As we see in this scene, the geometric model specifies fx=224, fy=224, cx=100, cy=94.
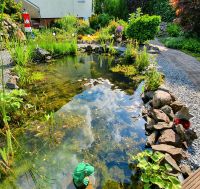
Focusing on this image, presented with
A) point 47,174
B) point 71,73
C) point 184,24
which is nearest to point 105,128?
point 47,174

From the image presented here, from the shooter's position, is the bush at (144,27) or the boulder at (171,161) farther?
the bush at (144,27)

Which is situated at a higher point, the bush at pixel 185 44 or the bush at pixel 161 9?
the bush at pixel 161 9

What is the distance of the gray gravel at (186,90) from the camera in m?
3.34

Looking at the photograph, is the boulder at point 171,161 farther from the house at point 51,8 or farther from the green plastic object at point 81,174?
the house at point 51,8

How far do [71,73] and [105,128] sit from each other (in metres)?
3.54

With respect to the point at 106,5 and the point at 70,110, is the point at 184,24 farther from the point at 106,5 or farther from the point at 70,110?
the point at 70,110

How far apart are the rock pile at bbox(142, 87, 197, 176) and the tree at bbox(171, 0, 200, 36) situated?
7.45 metres

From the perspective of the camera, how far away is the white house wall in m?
14.6

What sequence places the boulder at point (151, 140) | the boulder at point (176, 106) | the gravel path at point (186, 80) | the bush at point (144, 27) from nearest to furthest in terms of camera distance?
the gravel path at point (186, 80) < the boulder at point (151, 140) < the boulder at point (176, 106) < the bush at point (144, 27)

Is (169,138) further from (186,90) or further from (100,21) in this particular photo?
(100,21)

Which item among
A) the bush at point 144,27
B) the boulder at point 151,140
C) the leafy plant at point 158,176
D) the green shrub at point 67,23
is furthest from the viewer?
the green shrub at point 67,23

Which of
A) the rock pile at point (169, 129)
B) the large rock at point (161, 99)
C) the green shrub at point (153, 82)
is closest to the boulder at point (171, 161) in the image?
the rock pile at point (169, 129)

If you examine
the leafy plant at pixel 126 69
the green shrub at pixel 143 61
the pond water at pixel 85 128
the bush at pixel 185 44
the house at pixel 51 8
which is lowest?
the pond water at pixel 85 128

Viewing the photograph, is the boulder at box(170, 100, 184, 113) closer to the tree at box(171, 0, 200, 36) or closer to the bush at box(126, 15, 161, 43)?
the bush at box(126, 15, 161, 43)
